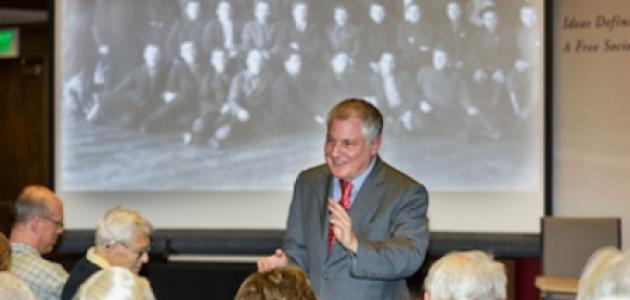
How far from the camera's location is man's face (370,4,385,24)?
7355 millimetres

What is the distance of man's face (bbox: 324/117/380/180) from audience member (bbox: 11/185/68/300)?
1.27m

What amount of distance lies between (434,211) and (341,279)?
10.4ft

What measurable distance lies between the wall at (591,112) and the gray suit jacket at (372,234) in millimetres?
3357

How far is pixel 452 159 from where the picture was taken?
736cm

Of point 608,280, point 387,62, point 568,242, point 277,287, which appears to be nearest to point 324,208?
point 277,287

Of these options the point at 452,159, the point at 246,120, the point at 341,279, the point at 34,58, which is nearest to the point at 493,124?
the point at 452,159

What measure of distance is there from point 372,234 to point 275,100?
330cm

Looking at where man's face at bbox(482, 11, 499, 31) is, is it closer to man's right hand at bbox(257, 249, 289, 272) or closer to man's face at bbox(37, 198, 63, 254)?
man's face at bbox(37, 198, 63, 254)

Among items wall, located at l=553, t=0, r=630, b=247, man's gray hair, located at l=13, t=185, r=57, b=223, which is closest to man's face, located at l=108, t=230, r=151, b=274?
man's gray hair, located at l=13, t=185, r=57, b=223

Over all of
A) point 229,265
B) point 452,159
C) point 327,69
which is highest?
point 327,69

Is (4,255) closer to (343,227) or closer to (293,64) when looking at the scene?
(343,227)

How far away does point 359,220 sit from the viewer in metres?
4.36

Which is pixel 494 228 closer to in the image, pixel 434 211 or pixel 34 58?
pixel 434 211

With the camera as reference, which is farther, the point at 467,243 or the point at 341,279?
the point at 467,243
